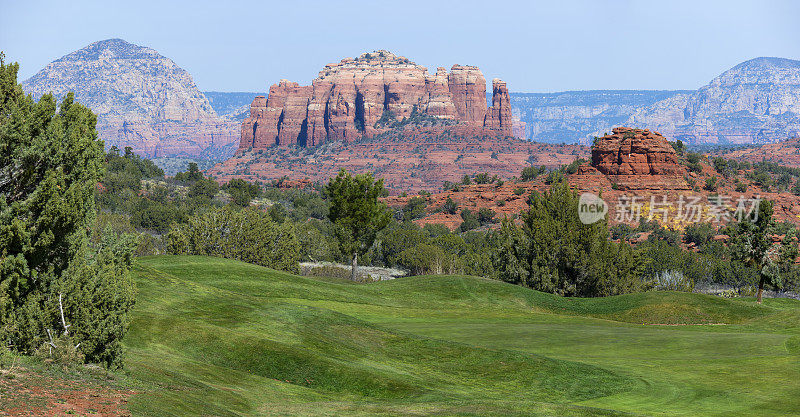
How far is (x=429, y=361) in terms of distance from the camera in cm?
3438

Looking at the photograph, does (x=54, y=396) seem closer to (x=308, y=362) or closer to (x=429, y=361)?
(x=308, y=362)

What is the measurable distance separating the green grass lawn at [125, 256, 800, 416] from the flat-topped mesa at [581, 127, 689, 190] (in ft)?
405

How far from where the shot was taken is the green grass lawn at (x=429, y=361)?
2556cm

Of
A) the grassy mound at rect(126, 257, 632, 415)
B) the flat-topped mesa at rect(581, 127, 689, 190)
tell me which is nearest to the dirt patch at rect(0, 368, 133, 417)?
the grassy mound at rect(126, 257, 632, 415)

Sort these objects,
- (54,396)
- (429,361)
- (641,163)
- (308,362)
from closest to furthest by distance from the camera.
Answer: (54,396), (308,362), (429,361), (641,163)

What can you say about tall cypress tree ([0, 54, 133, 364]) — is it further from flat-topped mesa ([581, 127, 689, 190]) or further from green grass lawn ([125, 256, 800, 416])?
flat-topped mesa ([581, 127, 689, 190])

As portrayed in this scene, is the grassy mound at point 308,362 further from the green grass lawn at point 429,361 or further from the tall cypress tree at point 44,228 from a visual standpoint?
the tall cypress tree at point 44,228

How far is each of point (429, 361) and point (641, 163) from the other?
151m

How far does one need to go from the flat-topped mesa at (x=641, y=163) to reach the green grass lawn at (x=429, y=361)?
405 ft

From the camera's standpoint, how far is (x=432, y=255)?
108 meters

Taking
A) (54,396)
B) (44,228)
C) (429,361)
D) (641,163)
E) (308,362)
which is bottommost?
(429,361)

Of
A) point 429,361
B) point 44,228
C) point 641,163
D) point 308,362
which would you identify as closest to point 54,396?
point 44,228

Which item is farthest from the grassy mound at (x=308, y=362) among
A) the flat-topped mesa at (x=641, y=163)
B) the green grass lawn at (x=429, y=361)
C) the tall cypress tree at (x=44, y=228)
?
the flat-topped mesa at (x=641, y=163)

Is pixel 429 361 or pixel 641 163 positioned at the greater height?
pixel 641 163
